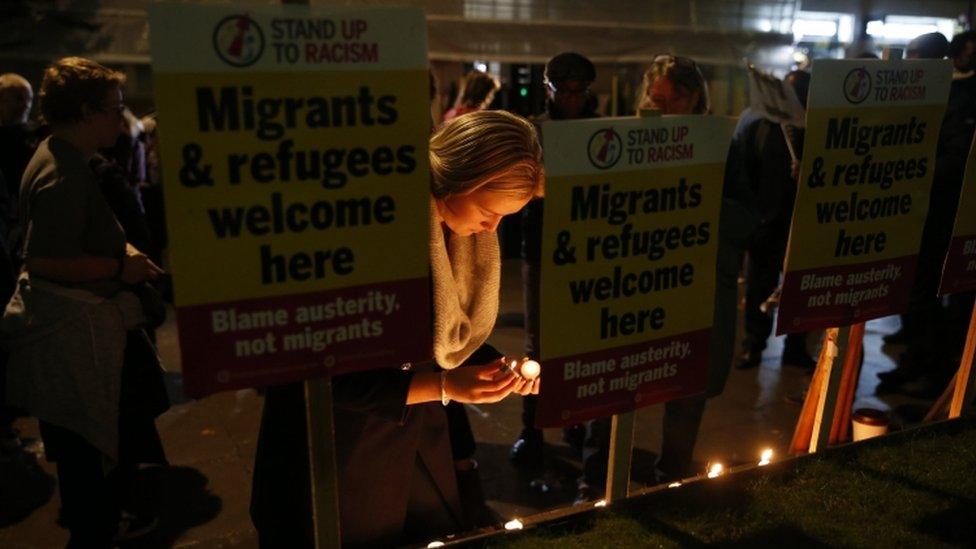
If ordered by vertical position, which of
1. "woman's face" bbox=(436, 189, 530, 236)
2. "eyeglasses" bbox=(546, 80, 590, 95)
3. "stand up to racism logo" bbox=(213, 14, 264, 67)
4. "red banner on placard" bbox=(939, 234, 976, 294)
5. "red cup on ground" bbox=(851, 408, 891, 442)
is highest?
"stand up to racism logo" bbox=(213, 14, 264, 67)

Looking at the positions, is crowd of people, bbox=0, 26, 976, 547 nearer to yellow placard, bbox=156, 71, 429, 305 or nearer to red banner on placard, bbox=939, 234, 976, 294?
yellow placard, bbox=156, 71, 429, 305

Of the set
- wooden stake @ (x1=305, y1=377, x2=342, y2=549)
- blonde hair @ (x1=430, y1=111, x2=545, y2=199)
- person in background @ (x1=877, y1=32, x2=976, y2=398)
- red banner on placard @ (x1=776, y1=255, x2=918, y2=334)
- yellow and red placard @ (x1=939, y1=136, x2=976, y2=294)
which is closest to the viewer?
wooden stake @ (x1=305, y1=377, x2=342, y2=549)

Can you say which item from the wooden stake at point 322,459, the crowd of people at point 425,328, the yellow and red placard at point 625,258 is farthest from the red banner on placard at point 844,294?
the wooden stake at point 322,459

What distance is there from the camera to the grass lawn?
1890 millimetres

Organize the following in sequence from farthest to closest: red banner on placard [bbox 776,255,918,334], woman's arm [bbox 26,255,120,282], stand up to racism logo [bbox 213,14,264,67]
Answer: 1. woman's arm [bbox 26,255,120,282]
2. red banner on placard [bbox 776,255,918,334]
3. stand up to racism logo [bbox 213,14,264,67]

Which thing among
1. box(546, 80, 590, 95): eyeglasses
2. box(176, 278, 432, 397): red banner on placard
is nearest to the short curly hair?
box(176, 278, 432, 397): red banner on placard

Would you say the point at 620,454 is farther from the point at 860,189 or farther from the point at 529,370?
the point at 860,189

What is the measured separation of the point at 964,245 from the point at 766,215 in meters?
1.72

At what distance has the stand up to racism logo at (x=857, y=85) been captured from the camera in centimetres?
210

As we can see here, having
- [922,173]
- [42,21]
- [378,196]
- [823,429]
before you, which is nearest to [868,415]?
[823,429]

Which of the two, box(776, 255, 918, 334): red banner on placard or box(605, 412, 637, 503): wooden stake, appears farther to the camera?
box(776, 255, 918, 334): red banner on placard

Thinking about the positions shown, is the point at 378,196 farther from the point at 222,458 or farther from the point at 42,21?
the point at 42,21

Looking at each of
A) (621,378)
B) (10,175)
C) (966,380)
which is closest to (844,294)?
(966,380)

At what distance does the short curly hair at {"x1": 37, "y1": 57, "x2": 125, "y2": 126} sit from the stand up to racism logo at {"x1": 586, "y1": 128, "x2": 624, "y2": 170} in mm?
1928
